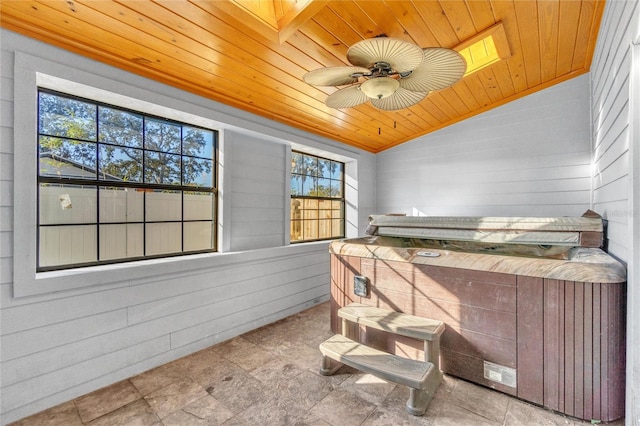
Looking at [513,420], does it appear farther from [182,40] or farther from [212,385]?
[182,40]

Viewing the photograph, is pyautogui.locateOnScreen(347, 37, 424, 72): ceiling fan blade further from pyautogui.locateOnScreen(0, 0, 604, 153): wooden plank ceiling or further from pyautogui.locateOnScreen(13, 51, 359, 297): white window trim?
pyautogui.locateOnScreen(13, 51, 359, 297): white window trim

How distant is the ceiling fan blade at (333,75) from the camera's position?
161 centimetres

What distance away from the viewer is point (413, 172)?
4438 millimetres

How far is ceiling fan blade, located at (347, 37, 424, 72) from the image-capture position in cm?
131

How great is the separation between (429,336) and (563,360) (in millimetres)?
760

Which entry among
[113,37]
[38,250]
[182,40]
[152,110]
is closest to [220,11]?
[182,40]

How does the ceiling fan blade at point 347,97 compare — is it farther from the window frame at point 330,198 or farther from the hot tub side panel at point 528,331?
the window frame at point 330,198

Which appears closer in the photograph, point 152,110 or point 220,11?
point 220,11

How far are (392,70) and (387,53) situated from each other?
0.67 ft

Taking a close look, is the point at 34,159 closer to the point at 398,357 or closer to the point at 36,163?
the point at 36,163

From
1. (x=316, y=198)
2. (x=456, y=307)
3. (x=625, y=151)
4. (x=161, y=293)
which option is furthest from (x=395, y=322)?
(x=316, y=198)

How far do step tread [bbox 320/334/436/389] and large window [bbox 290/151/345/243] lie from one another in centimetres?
189

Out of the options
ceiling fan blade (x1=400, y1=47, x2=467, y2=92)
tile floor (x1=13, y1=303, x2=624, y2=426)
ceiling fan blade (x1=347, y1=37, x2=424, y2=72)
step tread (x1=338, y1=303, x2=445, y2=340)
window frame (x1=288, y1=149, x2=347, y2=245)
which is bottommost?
tile floor (x1=13, y1=303, x2=624, y2=426)

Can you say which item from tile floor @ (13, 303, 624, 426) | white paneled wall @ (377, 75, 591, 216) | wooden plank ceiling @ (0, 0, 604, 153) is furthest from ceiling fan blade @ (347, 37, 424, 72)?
white paneled wall @ (377, 75, 591, 216)
